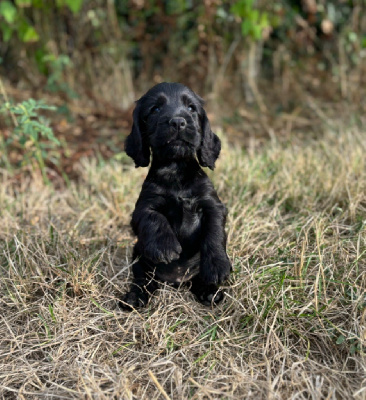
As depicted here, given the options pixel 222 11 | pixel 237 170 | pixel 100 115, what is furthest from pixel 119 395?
pixel 222 11

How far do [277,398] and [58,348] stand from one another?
115 centimetres

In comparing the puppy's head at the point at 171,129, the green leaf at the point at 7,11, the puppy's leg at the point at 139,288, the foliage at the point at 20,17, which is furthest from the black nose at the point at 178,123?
the green leaf at the point at 7,11

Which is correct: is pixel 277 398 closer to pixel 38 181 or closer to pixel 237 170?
pixel 237 170

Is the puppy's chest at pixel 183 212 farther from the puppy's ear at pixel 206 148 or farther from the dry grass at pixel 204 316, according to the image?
the dry grass at pixel 204 316

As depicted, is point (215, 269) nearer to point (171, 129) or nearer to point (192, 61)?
point (171, 129)

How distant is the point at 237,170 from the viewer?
4539 millimetres

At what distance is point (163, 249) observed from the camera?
2549 millimetres

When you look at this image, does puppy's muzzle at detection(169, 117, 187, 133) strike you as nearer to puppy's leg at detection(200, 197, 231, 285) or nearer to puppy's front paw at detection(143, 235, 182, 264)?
puppy's leg at detection(200, 197, 231, 285)

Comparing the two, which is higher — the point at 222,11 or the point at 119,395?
the point at 222,11

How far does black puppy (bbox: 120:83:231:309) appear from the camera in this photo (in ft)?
8.49

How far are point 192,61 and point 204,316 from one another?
6594 mm

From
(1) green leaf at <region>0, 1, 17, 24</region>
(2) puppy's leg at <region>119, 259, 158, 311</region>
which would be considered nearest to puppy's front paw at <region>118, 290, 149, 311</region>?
(2) puppy's leg at <region>119, 259, 158, 311</region>

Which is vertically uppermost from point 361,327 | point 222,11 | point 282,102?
point 222,11

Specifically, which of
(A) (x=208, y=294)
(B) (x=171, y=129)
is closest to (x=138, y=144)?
(B) (x=171, y=129)
